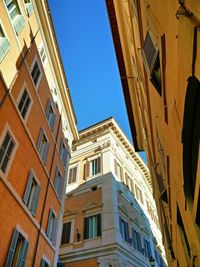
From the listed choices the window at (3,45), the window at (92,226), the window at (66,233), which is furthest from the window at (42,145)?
the window at (66,233)

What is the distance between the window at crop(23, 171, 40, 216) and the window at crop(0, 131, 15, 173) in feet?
5.70

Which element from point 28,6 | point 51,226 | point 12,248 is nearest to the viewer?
point 12,248

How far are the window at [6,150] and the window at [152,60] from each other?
19.1ft

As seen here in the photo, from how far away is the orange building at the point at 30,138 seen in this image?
8.94 metres

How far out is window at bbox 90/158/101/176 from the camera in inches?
835

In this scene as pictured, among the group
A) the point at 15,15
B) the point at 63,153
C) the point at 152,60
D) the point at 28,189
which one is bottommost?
the point at 152,60

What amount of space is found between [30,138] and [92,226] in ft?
30.3

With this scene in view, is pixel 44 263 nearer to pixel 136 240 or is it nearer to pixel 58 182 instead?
pixel 58 182

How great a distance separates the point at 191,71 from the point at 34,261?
10024 mm

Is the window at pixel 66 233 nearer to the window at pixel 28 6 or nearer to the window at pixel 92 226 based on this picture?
the window at pixel 92 226

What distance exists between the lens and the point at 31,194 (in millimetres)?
10859

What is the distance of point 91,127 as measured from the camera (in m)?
25.7

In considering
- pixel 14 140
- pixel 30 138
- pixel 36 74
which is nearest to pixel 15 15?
pixel 36 74

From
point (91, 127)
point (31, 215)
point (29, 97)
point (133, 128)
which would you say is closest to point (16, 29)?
point (29, 97)
